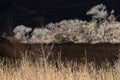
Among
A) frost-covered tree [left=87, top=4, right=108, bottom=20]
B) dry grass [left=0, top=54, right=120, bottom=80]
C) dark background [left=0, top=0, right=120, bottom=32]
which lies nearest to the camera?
dry grass [left=0, top=54, right=120, bottom=80]

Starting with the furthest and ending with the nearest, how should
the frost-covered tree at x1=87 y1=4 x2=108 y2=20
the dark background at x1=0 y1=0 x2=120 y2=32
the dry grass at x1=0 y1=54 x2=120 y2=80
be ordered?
the frost-covered tree at x1=87 y1=4 x2=108 y2=20, the dark background at x1=0 y1=0 x2=120 y2=32, the dry grass at x1=0 y1=54 x2=120 y2=80

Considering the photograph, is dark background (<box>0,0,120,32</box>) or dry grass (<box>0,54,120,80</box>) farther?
dark background (<box>0,0,120,32</box>)

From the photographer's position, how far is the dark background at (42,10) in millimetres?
14430

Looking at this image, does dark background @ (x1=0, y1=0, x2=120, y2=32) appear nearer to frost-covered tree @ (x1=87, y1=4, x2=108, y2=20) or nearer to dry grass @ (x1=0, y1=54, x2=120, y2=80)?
frost-covered tree @ (x1=87, y1=4, x2=108, y2=20)

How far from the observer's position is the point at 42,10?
15383 mm

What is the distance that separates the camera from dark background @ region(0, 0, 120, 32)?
14.4m

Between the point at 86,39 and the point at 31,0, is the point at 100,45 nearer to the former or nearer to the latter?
the point at 86,39

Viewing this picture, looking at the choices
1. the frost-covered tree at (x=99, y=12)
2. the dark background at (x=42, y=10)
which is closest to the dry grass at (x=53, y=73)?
the dark background at (x=42, y=10)

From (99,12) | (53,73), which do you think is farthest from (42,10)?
(53,73)

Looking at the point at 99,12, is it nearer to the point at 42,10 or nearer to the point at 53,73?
the point at 42,10

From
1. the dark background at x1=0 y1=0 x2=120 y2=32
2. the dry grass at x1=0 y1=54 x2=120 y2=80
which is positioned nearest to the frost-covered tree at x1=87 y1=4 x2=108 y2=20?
the dark background at x1=0 y1=0 x2=120 y2=32

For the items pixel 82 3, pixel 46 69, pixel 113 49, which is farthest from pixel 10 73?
pixel 82 3

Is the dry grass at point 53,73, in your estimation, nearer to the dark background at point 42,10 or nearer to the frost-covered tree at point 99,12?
the dark background at point 42,10

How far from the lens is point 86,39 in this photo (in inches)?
543
